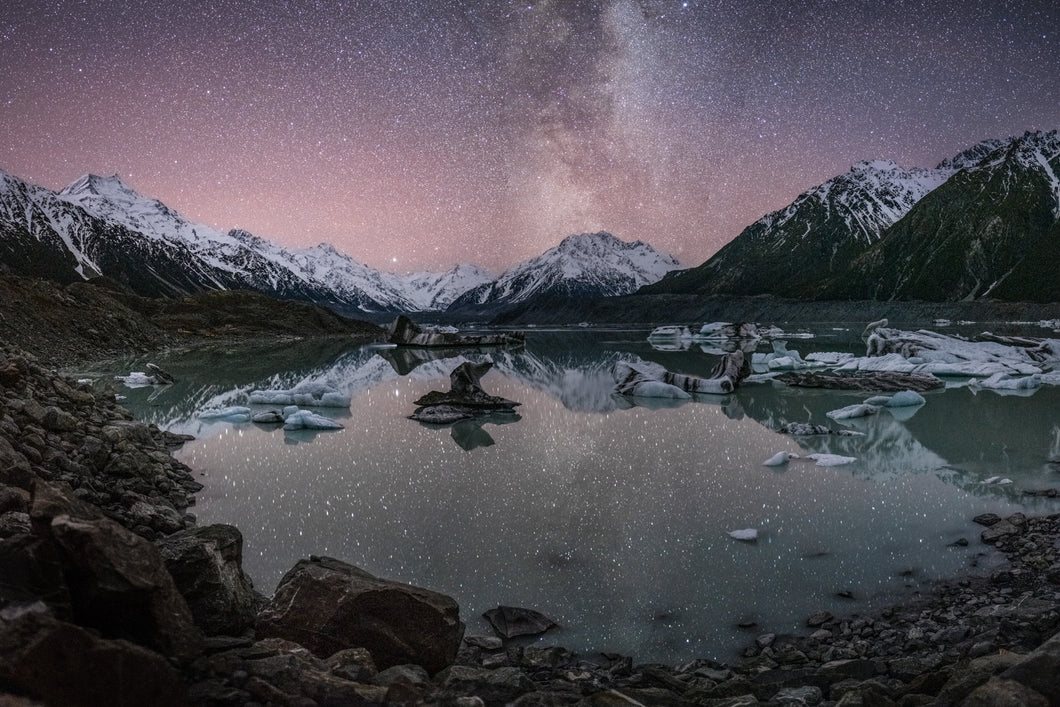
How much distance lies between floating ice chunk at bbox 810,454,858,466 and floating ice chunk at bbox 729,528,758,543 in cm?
382

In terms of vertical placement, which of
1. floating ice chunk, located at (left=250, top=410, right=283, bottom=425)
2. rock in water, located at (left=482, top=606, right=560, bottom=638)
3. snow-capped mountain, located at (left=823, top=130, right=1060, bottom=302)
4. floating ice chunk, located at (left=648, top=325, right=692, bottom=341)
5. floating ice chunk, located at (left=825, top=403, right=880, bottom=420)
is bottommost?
rock in water, located at (left=482, top=606, right=560, bottom=638)

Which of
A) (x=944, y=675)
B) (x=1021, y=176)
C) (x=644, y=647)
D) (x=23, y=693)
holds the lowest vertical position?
(x=644, y=647)

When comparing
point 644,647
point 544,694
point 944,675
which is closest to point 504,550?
point 644,647

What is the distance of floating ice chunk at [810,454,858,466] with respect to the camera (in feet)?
32.7

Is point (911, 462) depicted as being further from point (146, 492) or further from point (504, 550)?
point (146, 492)

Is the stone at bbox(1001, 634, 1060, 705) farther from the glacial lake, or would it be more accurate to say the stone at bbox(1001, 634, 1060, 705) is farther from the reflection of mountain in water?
the reflection of mountain in water

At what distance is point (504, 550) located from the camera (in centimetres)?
659

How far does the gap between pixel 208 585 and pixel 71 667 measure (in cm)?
172

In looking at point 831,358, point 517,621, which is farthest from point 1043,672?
point 831,358

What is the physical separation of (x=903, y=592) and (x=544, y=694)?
13.2ft

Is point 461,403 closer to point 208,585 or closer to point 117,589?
point 208,585

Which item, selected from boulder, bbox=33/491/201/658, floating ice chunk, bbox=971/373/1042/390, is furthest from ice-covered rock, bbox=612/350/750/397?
boulder, bbox=33/491/201/658

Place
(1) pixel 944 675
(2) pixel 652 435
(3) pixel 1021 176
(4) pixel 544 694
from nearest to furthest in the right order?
(4) pixel 544 694
(1) pixel 944 675
(2) pixel 652 435
(3) pixel 1021 176

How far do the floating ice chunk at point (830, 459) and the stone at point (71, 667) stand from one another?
9.82 meters
